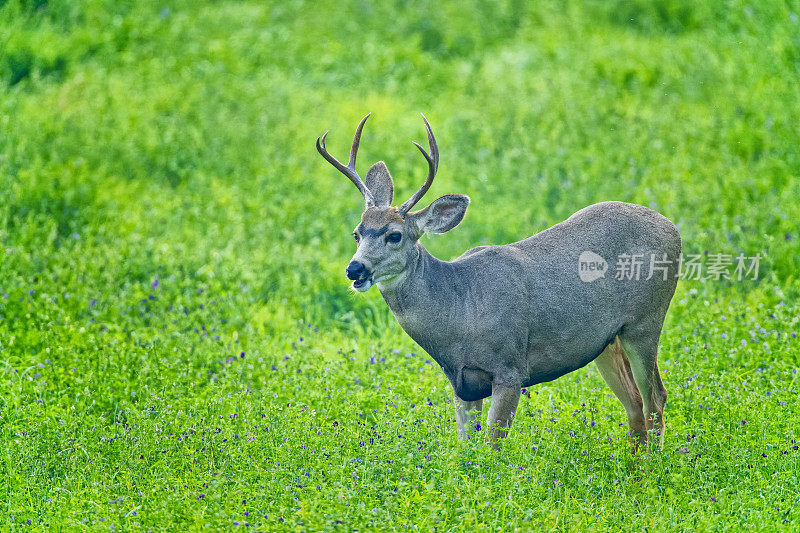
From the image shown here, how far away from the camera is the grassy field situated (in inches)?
232

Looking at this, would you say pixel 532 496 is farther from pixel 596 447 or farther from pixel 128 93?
pixel 128 93

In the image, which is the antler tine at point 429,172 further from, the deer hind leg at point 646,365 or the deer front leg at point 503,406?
the deer hind leg at point 646,365

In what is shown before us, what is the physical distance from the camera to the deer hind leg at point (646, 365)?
695cm

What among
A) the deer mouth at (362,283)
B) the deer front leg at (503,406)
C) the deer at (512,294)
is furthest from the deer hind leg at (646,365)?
the deer mouth at (362,283)

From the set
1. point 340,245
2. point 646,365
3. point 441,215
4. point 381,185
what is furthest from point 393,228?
point 340,245

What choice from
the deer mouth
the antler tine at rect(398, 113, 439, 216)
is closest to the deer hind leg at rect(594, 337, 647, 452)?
the antler tine at rect(398, 113, 439, 216)

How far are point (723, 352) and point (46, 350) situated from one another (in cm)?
510

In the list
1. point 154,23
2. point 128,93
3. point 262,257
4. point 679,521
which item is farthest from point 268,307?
point 154,23

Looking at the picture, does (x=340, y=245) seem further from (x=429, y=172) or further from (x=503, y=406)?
(x=503, y=406)

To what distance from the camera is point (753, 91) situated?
511 inches

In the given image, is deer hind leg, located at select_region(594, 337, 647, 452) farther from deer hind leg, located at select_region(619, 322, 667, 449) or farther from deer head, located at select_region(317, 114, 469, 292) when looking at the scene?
deer head, located at select_region(317, 114, 469, 292)

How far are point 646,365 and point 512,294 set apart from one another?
43.6 inches

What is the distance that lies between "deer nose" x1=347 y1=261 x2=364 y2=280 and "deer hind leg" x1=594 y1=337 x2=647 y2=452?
198 cm

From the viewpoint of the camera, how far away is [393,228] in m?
6.41
